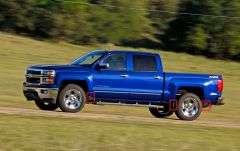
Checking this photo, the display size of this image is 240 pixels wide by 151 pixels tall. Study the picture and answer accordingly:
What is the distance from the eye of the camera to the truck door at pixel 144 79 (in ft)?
56.6

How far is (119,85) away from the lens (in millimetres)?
17109

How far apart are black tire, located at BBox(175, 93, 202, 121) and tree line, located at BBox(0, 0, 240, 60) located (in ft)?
136

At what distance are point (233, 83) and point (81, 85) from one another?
85.6ft

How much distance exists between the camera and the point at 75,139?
11562 mm

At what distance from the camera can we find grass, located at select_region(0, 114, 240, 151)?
11.1 meters

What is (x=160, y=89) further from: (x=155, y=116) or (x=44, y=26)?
(x=44, y=26)

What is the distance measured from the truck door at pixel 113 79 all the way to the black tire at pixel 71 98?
0.44 metres

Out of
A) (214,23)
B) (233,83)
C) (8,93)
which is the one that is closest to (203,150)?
(8,93)

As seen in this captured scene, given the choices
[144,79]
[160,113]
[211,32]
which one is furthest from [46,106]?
[211,32]

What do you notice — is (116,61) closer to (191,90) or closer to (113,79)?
(113,79)

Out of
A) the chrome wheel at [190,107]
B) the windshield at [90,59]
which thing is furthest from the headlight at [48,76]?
the chrome wheel at [190,107]

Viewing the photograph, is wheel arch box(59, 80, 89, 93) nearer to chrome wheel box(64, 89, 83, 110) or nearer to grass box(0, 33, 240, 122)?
chrome wheel box(64, 89, 83, 110)

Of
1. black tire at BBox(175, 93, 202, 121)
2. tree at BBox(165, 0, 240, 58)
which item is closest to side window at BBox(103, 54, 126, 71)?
black tire at BBox(175, 93, 202, 121)

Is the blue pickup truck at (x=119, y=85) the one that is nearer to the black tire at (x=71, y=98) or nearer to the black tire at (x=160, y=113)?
the black tire at (x=71, y=98)
